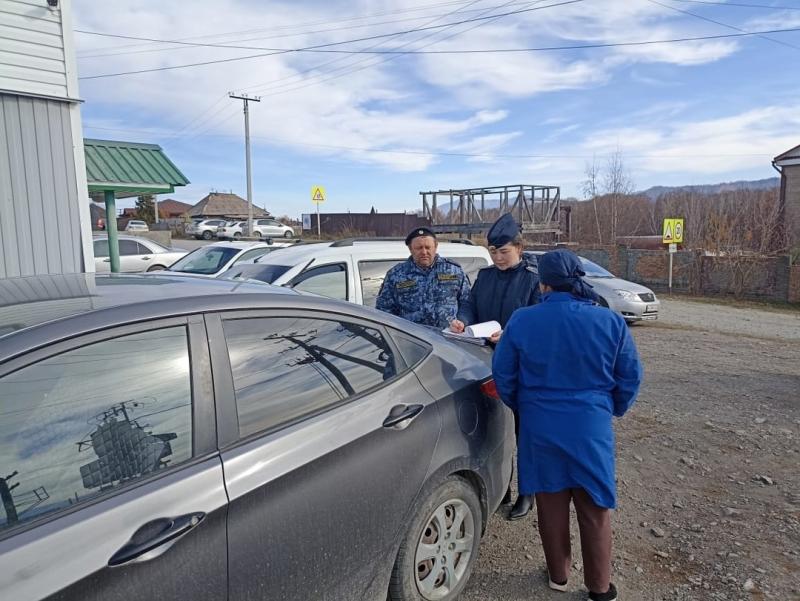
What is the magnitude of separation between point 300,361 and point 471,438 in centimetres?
99

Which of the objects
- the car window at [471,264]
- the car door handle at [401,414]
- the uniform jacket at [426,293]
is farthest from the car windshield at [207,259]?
the car door handle at [401,414]

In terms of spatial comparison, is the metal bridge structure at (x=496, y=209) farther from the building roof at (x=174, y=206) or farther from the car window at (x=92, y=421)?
the building roof at (x=174, y=206)

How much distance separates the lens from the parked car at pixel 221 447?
4.67 feet

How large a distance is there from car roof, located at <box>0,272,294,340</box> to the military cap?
1604 millimetres

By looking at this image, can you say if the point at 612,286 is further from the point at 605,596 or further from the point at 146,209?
the point at 146,209

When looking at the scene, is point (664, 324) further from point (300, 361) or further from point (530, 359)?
point (300, 361)

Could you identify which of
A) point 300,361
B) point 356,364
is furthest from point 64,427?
point 356,364

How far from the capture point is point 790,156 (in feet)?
75.4

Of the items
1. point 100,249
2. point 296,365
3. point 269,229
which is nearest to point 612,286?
point 296,365

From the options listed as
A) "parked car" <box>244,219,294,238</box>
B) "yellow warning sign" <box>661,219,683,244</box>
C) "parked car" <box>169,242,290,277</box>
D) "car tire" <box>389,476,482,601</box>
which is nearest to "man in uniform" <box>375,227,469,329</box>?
"car tire" <box>389,476,482,601</box>

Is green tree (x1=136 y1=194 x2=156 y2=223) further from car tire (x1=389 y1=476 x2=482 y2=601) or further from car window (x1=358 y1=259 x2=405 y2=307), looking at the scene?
car tire (x1=389 y1=476 x2=482 y2=601)

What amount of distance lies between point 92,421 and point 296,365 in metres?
0.71

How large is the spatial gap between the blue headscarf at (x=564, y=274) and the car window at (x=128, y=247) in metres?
14.3

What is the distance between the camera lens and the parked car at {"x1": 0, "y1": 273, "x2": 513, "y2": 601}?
1423 mm
